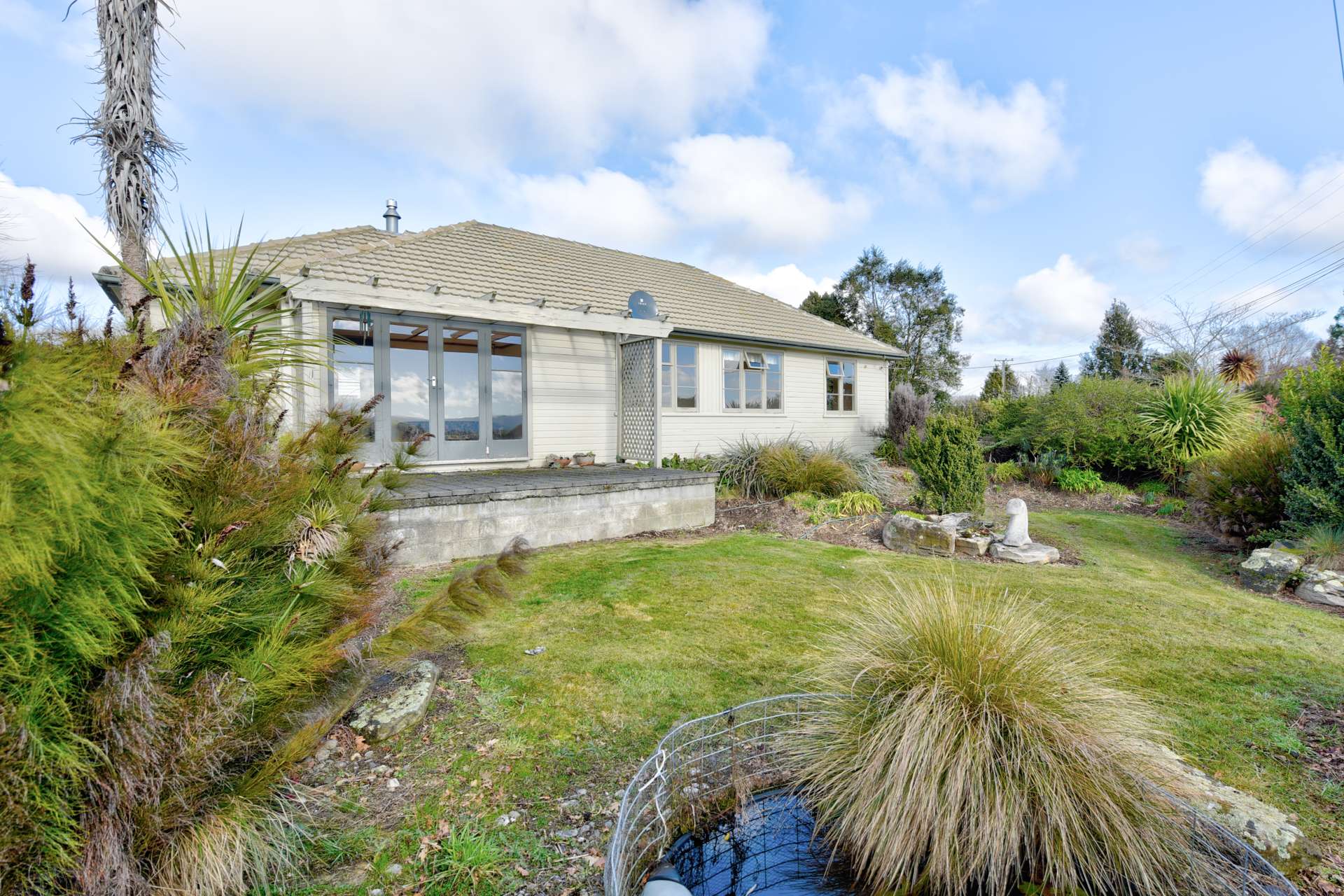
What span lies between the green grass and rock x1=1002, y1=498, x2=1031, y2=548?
635 mm

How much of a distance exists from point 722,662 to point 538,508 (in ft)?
12.5

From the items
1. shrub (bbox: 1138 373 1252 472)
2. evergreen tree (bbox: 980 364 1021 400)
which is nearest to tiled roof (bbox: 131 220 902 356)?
shrub (bbox: 1138 373 1252 472)

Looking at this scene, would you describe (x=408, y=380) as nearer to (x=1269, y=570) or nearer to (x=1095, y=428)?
(x=1269, y=570)

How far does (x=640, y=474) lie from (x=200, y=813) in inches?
267

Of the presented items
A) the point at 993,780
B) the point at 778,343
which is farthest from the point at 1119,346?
the point at 993,780

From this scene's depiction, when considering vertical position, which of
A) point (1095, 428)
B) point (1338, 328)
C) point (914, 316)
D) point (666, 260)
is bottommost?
point (1095, 428)

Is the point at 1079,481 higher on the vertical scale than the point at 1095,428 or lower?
lower

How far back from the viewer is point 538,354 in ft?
31.4

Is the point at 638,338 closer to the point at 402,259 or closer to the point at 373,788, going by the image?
the point at 402,259

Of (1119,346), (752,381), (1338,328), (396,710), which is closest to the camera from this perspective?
(396,710)

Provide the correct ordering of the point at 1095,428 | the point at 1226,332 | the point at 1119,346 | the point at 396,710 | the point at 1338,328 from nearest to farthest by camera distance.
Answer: the point at 396,710 → the point at 1095,428 → the point at 1226,332 → the point at 1338,328 → the point at 1119,346

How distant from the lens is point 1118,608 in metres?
4.65

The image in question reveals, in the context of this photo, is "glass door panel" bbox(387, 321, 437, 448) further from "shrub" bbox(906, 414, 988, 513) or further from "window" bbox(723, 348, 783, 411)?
"shrub" bbox(906, 414, 988, 513)

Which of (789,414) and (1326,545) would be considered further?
(789,414)
